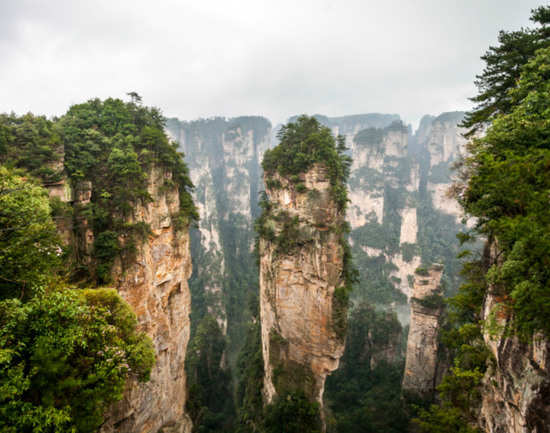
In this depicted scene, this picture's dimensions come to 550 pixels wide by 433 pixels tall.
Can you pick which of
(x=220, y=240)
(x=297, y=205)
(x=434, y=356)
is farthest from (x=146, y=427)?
(x=220, y=240)

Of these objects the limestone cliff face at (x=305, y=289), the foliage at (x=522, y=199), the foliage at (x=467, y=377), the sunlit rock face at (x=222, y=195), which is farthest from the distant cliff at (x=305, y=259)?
the sunlit rock face at (x=222, y=195)

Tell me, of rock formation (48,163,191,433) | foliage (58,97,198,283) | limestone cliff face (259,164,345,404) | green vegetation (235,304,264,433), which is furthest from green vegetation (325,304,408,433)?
foliage (58,97,198,283)

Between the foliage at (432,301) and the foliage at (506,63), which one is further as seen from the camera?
the foliage at (432,301)

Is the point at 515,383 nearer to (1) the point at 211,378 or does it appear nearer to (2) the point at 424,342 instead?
(2) the point at 424,342

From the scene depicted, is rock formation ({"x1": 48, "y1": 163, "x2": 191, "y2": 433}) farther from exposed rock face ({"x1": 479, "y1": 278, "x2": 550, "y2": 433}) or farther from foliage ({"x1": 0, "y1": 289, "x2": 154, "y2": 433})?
exposed rock face ({"x1": 479, "y1": 278, "x2": 550, "y2": 433})

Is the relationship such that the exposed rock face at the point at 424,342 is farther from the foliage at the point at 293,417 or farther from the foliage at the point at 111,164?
the foliage at the point at 111,164

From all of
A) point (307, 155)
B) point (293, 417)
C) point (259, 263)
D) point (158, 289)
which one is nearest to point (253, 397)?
point (293, 417)
